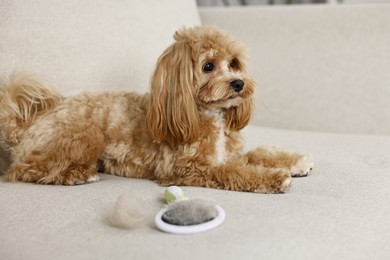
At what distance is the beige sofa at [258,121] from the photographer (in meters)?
1.35

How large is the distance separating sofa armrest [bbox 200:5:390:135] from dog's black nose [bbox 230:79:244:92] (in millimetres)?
963

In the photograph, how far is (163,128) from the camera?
6.10 ft

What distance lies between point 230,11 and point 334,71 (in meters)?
0.71

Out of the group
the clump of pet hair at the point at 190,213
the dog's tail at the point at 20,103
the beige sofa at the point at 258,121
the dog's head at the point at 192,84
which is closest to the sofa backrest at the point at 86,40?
the beige sofa at the point at 258,121

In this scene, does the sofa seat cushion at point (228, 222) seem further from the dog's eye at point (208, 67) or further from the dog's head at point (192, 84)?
the dog's eye at point (208, 67)

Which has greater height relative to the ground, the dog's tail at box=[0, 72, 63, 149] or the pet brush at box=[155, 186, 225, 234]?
the dog's tail at box=[0, 72, 63, 149]

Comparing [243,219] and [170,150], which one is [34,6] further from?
[243,219]

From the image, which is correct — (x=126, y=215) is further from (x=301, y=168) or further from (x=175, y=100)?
(x=301, y=168)

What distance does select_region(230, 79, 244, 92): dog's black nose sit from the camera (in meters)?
1.85

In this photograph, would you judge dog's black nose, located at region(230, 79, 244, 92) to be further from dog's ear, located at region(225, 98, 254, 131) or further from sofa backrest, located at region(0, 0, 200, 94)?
sofa backrest, located at region(0, 0, 200, 94)

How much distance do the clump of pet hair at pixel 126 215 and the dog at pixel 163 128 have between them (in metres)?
0.39

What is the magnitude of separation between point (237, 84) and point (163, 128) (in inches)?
12.1

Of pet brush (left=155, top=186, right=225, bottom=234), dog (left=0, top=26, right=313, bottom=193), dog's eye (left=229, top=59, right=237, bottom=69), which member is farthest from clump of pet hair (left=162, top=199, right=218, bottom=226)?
dog's eye (left=229, top=59, right=237, bottom=69)

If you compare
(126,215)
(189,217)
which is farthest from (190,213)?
(126,215)
